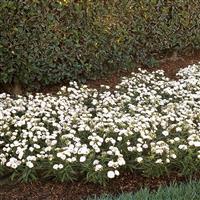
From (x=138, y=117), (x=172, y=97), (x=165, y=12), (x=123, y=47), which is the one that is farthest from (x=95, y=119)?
(x=165, y=12)

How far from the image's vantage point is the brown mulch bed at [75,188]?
487 centimetres

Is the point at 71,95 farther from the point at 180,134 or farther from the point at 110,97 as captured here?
the point at 180,134

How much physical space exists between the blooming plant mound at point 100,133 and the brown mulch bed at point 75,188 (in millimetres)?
75

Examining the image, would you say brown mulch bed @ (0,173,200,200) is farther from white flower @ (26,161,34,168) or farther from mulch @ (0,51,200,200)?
white flower @ (26,161,34,168)

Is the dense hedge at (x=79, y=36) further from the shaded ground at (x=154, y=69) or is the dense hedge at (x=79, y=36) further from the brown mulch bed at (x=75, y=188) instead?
the brown mulch bed at (x=75, y=188)

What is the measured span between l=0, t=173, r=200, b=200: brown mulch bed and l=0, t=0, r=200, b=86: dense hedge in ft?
8.51

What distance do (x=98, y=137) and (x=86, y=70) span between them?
8.58 ft

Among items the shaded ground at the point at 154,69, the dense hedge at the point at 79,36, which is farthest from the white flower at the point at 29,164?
the shaded ground at the point at 154,69

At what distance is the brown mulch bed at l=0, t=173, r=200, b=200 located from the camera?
4.87 m

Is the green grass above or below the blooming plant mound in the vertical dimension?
below

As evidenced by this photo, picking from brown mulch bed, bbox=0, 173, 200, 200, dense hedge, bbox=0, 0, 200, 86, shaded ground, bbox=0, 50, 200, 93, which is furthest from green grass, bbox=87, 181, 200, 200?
shaded ground, bbox=0, 50, 200, 93

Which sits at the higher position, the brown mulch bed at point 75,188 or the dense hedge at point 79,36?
the dense hedge at point 79,36

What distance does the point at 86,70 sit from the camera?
7.89 metres

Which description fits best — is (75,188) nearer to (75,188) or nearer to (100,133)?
(75,188)
